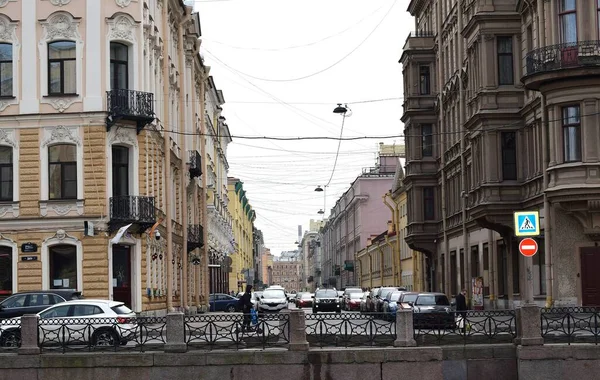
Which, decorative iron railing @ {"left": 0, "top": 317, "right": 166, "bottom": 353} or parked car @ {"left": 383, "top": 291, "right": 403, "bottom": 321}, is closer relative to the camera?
decorative iron railing @ {"left": 0, "top": 317, "right": 166, "bottom": 353}

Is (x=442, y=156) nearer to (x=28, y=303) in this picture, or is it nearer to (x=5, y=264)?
(x=5, y=264)

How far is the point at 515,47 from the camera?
42.1 m

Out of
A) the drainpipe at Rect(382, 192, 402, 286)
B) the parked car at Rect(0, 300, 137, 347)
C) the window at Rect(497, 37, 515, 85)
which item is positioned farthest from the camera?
the drainpipe at Rect(382, 192, 402, 286)

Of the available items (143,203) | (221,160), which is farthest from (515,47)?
(221,160)

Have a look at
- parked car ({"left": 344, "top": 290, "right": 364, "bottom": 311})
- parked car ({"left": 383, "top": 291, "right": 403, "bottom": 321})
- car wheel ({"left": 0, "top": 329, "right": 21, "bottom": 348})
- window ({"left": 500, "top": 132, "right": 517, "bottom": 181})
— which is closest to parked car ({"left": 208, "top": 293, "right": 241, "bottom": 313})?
parked car ({"left": 344, "top": 290, "right": 364, "bottom": 311})

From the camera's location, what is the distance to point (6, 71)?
39906 millimetres

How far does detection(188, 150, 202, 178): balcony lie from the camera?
58031mm

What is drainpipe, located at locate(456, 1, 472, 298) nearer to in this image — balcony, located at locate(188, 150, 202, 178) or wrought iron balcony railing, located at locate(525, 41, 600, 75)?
wrought iron balcony railing, located at locate(525, 41, 600, 75)

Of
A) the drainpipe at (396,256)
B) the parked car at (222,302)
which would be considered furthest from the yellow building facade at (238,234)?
the parked car at (222,302)

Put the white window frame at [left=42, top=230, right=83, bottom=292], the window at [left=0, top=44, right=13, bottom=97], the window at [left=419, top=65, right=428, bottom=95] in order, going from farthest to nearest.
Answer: the window at [left=419, top=65, right=428, bottom=95] → the window at [left=0, top=44, right=13, bottom=97] → the white window frame at [left=42, top=230, right=83, bottom=292]

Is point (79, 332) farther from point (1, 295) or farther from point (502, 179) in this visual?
point (502, 179)

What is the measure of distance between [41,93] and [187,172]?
1841 cm

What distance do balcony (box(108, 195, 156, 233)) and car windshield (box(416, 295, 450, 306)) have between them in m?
10.9

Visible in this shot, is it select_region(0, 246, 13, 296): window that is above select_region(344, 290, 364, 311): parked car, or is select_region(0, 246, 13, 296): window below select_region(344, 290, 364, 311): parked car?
above
